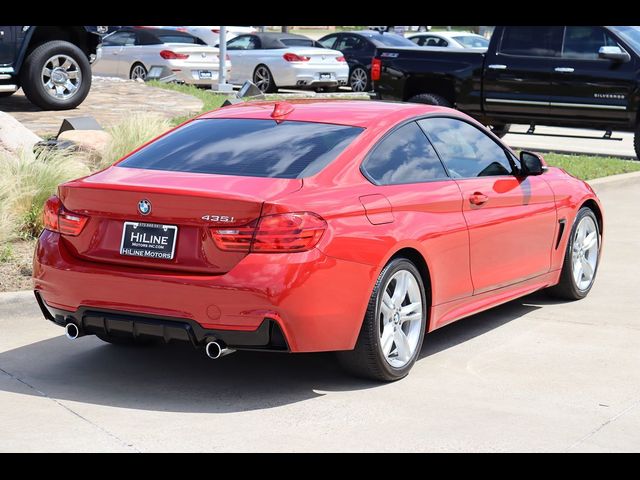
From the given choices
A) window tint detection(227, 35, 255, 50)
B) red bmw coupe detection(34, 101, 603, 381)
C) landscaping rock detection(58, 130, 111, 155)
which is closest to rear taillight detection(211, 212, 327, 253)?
red bmw coupe detection(34, 101, 603, 381)

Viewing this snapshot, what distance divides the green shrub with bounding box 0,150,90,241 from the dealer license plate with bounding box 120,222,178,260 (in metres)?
3.45

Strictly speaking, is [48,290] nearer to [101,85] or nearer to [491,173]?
[491,173]

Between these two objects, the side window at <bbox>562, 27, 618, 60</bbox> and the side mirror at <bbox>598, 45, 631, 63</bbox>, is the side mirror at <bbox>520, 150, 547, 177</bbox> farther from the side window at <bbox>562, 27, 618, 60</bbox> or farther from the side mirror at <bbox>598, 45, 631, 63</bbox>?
the side window at <bbox>562, 27, 618, 60</bbox>

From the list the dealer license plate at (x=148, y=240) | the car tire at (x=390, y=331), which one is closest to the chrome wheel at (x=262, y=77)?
the car tire at (x=390, y=331)

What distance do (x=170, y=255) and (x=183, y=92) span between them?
50.7 feet

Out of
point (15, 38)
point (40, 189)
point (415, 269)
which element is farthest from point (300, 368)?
point (15, 38)

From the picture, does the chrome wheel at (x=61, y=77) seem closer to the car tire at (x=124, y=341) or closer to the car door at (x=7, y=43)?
the car door at (x=7, y=43)

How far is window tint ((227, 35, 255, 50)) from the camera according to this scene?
93.1 ft

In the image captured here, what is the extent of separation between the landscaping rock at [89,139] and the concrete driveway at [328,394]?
4590 millimetres

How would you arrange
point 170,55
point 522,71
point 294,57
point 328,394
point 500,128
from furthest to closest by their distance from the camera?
1. point 294,57
2. point 170,55
3. point 500,128
4. point 522,71
5. point 328,394

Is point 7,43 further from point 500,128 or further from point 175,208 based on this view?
point 175,208

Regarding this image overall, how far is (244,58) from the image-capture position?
1101 inches

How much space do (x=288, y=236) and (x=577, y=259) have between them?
11.2 feet

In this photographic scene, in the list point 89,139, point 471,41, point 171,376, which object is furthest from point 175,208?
point 471,41
